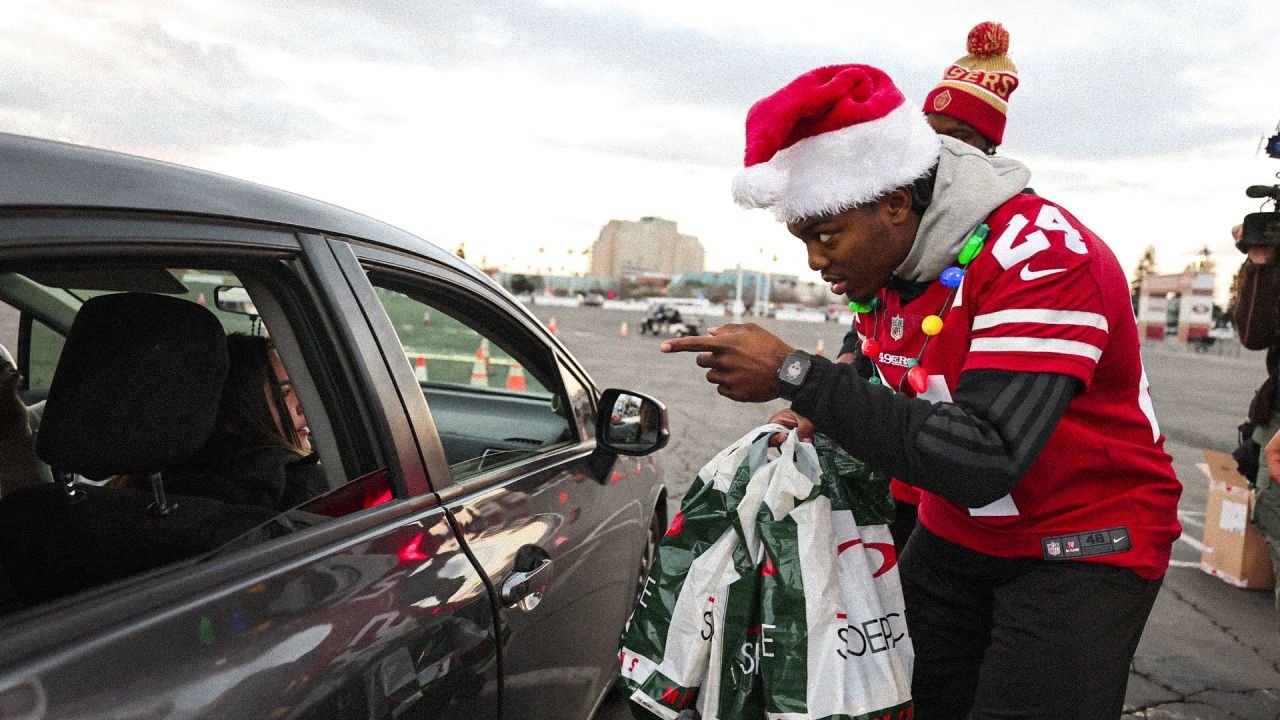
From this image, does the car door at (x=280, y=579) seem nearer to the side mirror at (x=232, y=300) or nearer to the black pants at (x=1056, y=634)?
the side mirror at (x=232, y=300)

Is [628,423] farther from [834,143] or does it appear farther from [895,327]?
[834,143]

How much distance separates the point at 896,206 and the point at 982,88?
1.85 meters

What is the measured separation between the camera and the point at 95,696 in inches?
36.1

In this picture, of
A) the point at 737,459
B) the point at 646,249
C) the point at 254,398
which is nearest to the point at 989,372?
the point at 737,459

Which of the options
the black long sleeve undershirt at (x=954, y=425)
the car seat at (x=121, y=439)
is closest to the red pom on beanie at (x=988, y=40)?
the black long sleeve undershirt at (x=954, y=425)

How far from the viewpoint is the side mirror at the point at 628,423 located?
2475 millimetres

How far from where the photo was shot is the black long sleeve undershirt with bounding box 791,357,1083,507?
1412 mm

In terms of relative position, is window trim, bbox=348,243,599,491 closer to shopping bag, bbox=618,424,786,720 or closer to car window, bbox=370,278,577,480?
car window, bbox=370,278,577,480

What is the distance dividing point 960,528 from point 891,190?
2.64 feet

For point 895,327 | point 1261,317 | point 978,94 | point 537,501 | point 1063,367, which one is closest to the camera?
point 1063,367

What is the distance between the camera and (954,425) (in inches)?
55.7

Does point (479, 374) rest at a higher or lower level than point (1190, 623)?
higher

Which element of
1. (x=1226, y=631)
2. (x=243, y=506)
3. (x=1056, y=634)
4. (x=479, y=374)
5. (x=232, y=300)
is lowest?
(x=1226, y=631)

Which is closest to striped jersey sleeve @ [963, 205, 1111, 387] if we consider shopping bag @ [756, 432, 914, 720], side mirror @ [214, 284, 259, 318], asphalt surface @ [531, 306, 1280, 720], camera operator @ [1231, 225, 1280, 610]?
shopping bag @ [756, 432, 914, 720]
